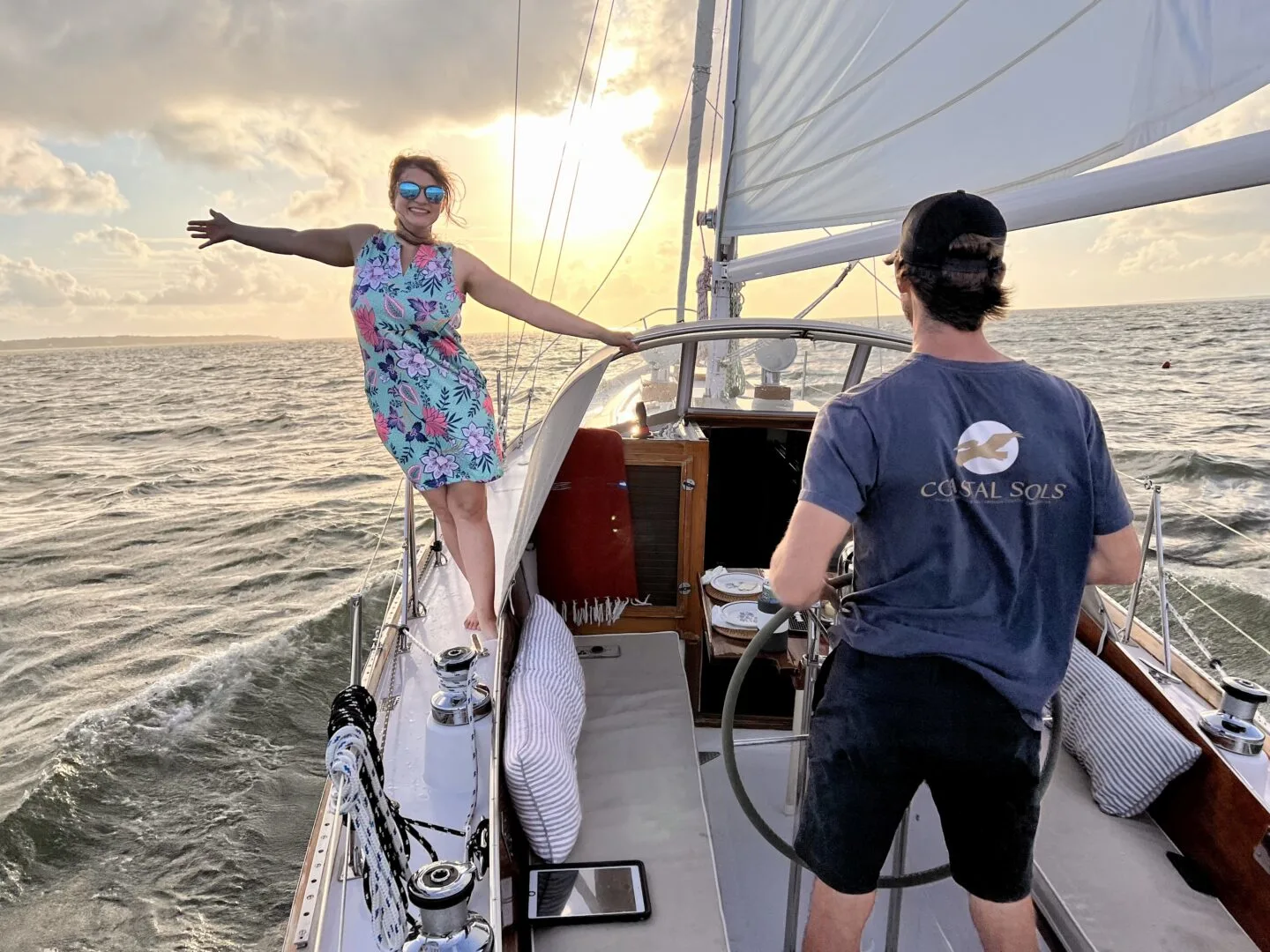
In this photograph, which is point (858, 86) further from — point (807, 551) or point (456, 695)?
point (456, 695)

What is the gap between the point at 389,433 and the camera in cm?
225

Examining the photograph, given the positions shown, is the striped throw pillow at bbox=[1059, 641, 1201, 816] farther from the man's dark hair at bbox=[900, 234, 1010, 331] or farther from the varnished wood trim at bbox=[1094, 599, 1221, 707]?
the man's dark hair at bbox=[900, 234, 1010, 331]

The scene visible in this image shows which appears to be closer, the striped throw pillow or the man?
the man

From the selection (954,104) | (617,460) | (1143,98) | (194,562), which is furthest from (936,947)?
(194,562)

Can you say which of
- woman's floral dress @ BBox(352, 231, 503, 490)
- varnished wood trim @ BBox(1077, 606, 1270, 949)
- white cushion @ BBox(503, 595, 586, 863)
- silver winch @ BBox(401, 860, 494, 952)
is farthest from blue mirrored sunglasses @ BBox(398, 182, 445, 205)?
varnished wood trim @ BBox(1077, 606, 1270, 949)

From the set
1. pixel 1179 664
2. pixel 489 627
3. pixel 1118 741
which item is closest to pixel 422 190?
pixel 489 627

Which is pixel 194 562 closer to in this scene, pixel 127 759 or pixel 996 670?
pixel 127 759

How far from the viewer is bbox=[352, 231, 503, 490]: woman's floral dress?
2080mm

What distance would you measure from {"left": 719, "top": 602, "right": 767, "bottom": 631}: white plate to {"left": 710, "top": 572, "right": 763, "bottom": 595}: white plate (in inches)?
5.2

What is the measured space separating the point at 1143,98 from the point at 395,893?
211 centimetres

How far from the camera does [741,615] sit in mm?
2814

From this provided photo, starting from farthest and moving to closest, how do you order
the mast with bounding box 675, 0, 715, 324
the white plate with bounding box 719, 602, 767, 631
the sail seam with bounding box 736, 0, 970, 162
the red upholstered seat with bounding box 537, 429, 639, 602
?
1. the mast with bounding box 675, 0, 715, 324
2. the red upholstered seat with bounding box 537, 429, 639, 602
3. the white plate with bounding box 719, 602, 767, 631
4. the sail seam with bounding box 736, 0, 970, 162

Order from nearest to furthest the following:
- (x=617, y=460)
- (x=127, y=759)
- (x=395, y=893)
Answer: (x=395, y=893) < (x=617, y=460) < (x=127, y=759)

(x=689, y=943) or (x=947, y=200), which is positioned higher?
(x=947, y=200)
